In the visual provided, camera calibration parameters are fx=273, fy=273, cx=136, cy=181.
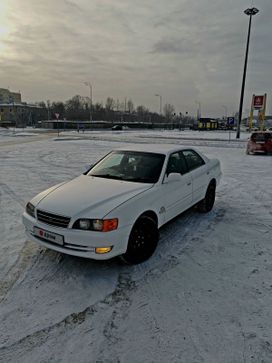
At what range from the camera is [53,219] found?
3.35 meters

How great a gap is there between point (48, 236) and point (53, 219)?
229 mm

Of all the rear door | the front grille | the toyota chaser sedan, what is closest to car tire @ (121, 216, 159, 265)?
the toyota chaser sedan

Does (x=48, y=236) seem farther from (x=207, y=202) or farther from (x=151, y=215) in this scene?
(x=207, y=202)

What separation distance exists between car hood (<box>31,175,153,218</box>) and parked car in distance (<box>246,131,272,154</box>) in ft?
48.7

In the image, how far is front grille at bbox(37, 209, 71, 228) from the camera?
325 cm

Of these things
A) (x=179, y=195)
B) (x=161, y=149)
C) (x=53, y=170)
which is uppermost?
(x=161, y=149)

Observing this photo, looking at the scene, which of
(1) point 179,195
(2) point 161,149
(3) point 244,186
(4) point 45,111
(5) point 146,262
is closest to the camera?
(5) point 146,262

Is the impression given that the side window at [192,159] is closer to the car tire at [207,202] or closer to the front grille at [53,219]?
the car tire at [207,202]

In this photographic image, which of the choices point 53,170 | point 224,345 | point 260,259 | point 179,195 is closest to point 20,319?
point 224,345

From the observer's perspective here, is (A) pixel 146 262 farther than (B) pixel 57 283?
Yes

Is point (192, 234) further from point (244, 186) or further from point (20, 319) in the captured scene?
point (244, 186)

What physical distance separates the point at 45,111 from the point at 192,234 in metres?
124

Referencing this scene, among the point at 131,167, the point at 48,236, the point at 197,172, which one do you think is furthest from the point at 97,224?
the point at 197,172

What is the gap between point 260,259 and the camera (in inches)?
150
